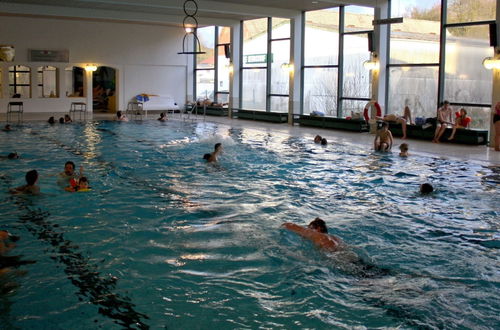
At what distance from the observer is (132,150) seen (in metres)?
15.1

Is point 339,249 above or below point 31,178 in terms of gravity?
below

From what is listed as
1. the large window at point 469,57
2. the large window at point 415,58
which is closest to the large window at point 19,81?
the large window at point 415,58

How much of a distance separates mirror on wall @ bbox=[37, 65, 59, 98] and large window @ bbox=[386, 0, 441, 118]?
16569 millimetres

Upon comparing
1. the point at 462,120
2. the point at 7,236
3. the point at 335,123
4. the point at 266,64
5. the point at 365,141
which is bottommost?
the point at 7,236

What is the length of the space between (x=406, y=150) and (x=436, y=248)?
284 inches

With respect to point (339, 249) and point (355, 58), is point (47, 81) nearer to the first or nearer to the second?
point (355, 58)

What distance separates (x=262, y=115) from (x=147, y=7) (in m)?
6.68

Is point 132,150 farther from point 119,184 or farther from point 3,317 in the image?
point 3,317

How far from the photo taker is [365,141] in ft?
55.7

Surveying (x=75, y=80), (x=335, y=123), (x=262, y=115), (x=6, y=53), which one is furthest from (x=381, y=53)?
(x=75, y=80)

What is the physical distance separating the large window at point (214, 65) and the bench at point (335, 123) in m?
6.53

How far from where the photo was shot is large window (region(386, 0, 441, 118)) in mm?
17203

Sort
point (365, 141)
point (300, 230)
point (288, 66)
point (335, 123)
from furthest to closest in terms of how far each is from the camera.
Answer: point (288, 66), point (335, 123), point (365, 141), point (300, 230)

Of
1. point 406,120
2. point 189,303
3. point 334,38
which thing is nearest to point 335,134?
point 406,120
